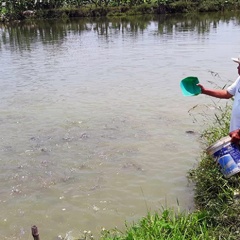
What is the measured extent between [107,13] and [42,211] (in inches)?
1543

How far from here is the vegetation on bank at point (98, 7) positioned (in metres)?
37.9

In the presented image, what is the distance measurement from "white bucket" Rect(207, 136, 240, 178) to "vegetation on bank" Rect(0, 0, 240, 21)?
1434 inches

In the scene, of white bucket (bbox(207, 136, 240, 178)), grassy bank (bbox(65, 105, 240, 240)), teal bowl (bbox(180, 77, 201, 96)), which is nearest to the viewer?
grassy bank (bbox(65, 105, 240, 240))

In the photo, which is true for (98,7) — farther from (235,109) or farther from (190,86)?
(235,109)

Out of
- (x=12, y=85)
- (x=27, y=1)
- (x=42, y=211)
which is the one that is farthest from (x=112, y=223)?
(x=27, y=1)

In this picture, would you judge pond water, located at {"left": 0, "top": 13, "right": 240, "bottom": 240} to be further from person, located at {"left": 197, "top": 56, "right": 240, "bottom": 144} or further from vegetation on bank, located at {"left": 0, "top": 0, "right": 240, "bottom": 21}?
vegetation on bank, located at {"left": 0, "top": 0, "right": 240, "bottom": 21}

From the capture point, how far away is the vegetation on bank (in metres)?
37.9

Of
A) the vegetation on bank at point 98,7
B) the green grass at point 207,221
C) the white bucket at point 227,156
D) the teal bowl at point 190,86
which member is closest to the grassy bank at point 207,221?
the green grass at point 207,221

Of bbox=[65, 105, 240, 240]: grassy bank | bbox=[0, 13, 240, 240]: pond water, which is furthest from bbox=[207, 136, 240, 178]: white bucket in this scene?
bbox=[0, 13, 240, 240]: pond water

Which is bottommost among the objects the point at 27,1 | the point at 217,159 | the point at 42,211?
the point at 42,211

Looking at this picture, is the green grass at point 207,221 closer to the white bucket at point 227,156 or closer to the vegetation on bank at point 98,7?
the white bucket at point 227,156

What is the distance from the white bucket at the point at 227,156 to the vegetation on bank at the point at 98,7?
1434 inches

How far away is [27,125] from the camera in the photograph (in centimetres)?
747

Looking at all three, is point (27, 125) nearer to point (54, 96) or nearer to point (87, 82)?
point (54, 96)
